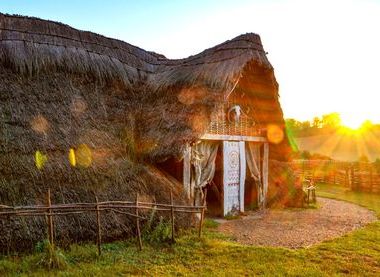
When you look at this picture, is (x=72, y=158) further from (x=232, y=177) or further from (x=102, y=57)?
(x=232, y=177)

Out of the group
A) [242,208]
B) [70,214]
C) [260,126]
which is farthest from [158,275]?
[260,126]

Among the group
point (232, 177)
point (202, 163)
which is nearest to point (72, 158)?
point (202, 163)

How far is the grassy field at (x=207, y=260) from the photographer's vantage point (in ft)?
21.7

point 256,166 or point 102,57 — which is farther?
point 256,166

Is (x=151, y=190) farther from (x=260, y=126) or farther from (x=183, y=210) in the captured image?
(x=260, y=126)

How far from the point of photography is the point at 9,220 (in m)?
6.94

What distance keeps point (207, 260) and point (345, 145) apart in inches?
1496

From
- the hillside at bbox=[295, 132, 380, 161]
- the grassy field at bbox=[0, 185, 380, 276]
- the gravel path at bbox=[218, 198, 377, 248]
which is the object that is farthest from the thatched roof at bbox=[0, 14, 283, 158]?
the hillside at bbox=[295, 132, 380, 161]

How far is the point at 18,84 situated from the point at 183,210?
515 cm

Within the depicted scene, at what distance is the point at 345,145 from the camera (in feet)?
136

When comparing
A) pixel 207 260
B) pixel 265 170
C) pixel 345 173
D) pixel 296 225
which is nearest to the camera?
pixel 207 260

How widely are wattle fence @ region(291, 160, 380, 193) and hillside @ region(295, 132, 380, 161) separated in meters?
12.8

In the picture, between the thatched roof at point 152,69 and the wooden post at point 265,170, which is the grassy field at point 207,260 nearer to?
the thatched roof at point 152,69

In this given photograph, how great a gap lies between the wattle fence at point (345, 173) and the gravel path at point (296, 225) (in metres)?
3.39
